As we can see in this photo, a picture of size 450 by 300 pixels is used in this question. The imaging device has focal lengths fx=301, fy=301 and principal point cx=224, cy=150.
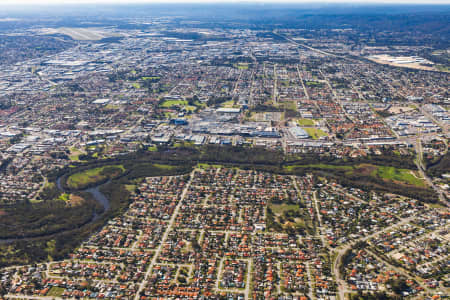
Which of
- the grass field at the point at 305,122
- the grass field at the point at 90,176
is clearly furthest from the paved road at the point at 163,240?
the grass field at the point at 305,122

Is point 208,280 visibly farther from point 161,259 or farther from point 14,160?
point 14,160

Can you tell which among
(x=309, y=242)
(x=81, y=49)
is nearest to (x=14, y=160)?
(x=309, y=242)

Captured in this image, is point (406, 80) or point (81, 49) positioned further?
point (81, 49)

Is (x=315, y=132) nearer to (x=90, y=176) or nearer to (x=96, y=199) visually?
(x=96, y=199)

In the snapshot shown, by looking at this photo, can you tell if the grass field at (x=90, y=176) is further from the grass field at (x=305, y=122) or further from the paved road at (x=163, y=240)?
the grass field at (x=305, y=122)

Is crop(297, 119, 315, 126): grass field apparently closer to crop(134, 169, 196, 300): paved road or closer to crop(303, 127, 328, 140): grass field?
crop(303, 127, 328, 140): grass field
